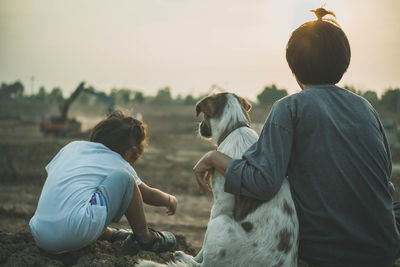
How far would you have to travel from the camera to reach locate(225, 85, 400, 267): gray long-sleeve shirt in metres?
2.65

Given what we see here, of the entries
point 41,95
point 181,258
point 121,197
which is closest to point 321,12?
point 121,197

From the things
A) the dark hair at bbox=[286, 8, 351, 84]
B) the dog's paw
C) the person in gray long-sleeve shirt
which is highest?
the dark hair at bbox=[286, 8, 351, 84]

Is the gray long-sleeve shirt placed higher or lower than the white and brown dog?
higher

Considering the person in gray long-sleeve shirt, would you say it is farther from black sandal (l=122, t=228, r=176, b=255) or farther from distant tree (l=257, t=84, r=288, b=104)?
distant tree (l=257, t=84, r=288, b=104)

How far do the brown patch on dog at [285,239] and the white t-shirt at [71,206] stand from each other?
1.48 metres

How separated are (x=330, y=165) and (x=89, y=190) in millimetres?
1963

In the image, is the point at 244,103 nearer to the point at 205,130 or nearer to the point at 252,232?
the point at 205,130

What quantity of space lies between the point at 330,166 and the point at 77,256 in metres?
2.47

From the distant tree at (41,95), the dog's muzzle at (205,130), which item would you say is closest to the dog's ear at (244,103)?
the dog's muzzle at (205,130)

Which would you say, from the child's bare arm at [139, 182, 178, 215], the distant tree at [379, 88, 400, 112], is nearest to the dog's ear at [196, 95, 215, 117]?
the child's bare arm at [139, 182, 178, 215]

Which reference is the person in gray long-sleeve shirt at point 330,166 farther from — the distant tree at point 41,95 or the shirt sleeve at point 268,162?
the distant tree at point 41,95

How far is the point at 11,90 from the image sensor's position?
206 feet

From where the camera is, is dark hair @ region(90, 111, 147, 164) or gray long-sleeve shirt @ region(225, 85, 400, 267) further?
dark hair @ region(90, 111, 147, 164)

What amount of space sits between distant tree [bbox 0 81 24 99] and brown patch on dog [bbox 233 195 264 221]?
64.3m
